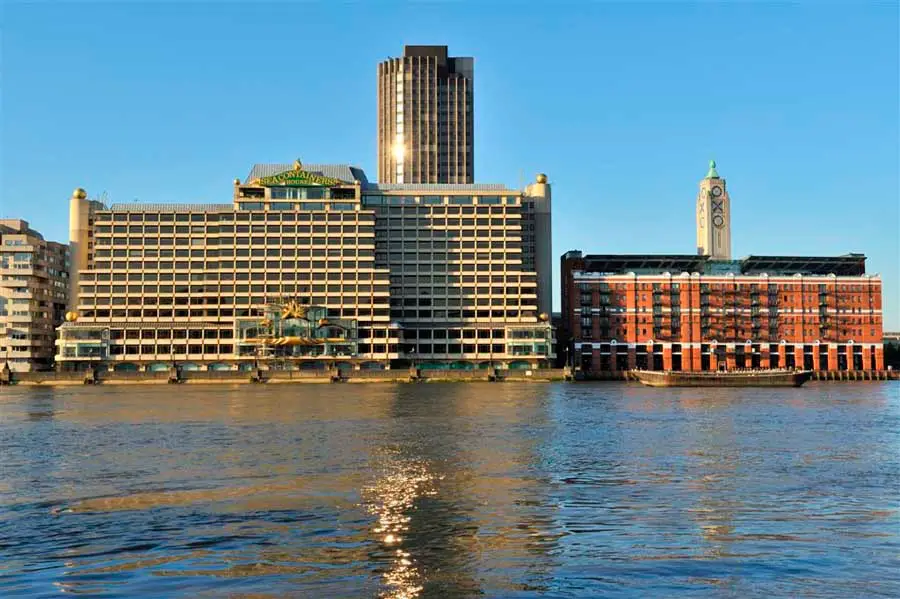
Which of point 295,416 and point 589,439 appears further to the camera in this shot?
point 295,416

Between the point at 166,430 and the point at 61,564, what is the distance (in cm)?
5076

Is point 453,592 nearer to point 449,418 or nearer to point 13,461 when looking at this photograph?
point 13,461

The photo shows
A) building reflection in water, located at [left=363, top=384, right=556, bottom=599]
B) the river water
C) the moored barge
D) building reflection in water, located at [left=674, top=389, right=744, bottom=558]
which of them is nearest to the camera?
the river water

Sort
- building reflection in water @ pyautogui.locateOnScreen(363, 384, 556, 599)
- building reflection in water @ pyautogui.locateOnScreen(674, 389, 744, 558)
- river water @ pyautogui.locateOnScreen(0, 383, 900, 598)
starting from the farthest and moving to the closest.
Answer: building reflection in water @ pyautogui.locateOnScreen(674, 389, 744, 558) < building reflection in water @ pyautogui.locateOnScreen(363, 384, 556, 599) < river water @ pyautogui.locateOnScreen(0, 383, 900, 598)

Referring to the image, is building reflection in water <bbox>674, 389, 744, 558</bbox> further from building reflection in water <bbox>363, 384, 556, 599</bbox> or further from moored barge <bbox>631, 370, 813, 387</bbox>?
moored barge <bbox>631, 370, 813, 387</bbox>

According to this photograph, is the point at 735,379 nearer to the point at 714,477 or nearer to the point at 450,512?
the point at 714,477

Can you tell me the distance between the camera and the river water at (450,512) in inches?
1098

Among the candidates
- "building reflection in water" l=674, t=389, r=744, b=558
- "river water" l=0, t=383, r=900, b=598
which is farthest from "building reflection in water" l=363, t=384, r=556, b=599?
"building reflection in water" l=674, t=389, r=744, b=558

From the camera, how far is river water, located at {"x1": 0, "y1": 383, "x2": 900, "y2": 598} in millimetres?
27891

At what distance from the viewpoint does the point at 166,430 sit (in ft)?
260

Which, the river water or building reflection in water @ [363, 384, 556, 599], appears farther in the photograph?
building reflection in water @ [363, 384, 556, 599]

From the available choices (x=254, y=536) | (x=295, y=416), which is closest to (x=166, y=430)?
(x=295, y=416)

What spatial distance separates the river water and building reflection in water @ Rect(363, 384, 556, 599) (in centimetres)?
13

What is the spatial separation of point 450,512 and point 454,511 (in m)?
0.32
